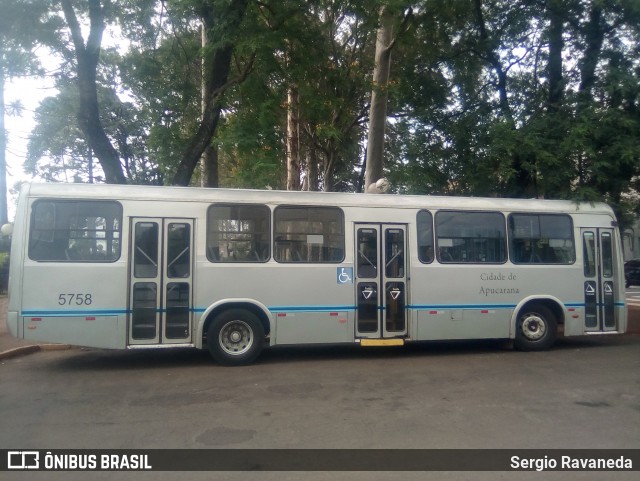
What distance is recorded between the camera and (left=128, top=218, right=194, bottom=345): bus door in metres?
9.62

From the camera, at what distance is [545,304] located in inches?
454

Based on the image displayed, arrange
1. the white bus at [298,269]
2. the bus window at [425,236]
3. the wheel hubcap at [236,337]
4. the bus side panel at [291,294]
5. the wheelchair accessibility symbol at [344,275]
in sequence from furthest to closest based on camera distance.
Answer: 1. the bus window at [425,236]
2. the wheelchair accessibility symbol at [344,275]
3. the wheel hubcap at [236,337]
4. the bus side panel at [291,294]
5. the white bus at [298,269]

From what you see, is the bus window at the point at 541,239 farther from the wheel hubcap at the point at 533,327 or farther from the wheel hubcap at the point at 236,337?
the wheel hubcap at the point at 236,337

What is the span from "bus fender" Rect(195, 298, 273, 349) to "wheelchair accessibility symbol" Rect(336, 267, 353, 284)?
1431 mm

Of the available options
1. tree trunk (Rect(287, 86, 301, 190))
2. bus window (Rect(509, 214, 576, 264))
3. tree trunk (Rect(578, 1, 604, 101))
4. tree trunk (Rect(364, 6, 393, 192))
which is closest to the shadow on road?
bus window (Rect(509, 214, 576, 264))

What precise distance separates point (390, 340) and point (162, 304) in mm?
4151

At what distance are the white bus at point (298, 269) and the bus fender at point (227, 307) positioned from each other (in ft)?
0.09

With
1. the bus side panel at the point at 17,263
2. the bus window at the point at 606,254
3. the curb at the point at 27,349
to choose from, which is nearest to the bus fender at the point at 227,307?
the bus side panel at the point at 17,263

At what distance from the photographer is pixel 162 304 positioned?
31.8ft

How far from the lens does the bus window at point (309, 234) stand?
33.7 feet

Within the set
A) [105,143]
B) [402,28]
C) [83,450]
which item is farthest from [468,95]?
[83,450]

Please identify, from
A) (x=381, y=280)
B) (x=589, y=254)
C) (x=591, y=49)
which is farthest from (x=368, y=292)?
(x=591, y=49)

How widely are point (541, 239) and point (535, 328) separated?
1802 millimetres

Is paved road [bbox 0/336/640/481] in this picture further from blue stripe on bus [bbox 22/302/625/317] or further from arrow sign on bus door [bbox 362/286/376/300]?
arrow sign on bus door [bbox 362/286/376/300]
